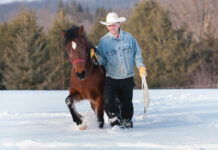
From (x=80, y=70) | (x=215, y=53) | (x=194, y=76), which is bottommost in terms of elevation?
(x=194, y=76)

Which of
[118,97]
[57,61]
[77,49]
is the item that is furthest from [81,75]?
[57,61]

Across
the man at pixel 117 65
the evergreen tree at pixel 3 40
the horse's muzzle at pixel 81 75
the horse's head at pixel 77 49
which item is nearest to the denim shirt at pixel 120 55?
the man at pixel 117 65

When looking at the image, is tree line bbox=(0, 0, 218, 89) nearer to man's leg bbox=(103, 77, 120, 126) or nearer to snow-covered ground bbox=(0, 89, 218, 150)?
snow-covered ground bbox=(0, 89, 218, 150)

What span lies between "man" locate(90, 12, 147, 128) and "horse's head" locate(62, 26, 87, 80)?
27 cm

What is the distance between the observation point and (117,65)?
4.95m

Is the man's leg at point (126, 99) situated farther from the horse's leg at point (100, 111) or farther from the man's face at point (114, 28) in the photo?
the man's face at point (114, 28)

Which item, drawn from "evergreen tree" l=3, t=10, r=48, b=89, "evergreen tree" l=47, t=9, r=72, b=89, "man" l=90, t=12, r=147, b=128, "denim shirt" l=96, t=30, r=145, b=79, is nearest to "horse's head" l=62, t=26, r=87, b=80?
"man" l=90, t=12, r=147, b=128

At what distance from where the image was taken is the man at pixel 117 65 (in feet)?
16.0

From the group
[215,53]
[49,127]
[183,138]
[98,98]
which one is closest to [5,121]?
[49,127]

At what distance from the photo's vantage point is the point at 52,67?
80.3ft

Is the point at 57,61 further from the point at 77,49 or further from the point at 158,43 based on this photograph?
the point at 77,49

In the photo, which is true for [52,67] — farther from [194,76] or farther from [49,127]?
[49,127]

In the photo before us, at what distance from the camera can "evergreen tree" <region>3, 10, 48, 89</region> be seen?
2178cm

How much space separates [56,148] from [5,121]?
8.70 ft
